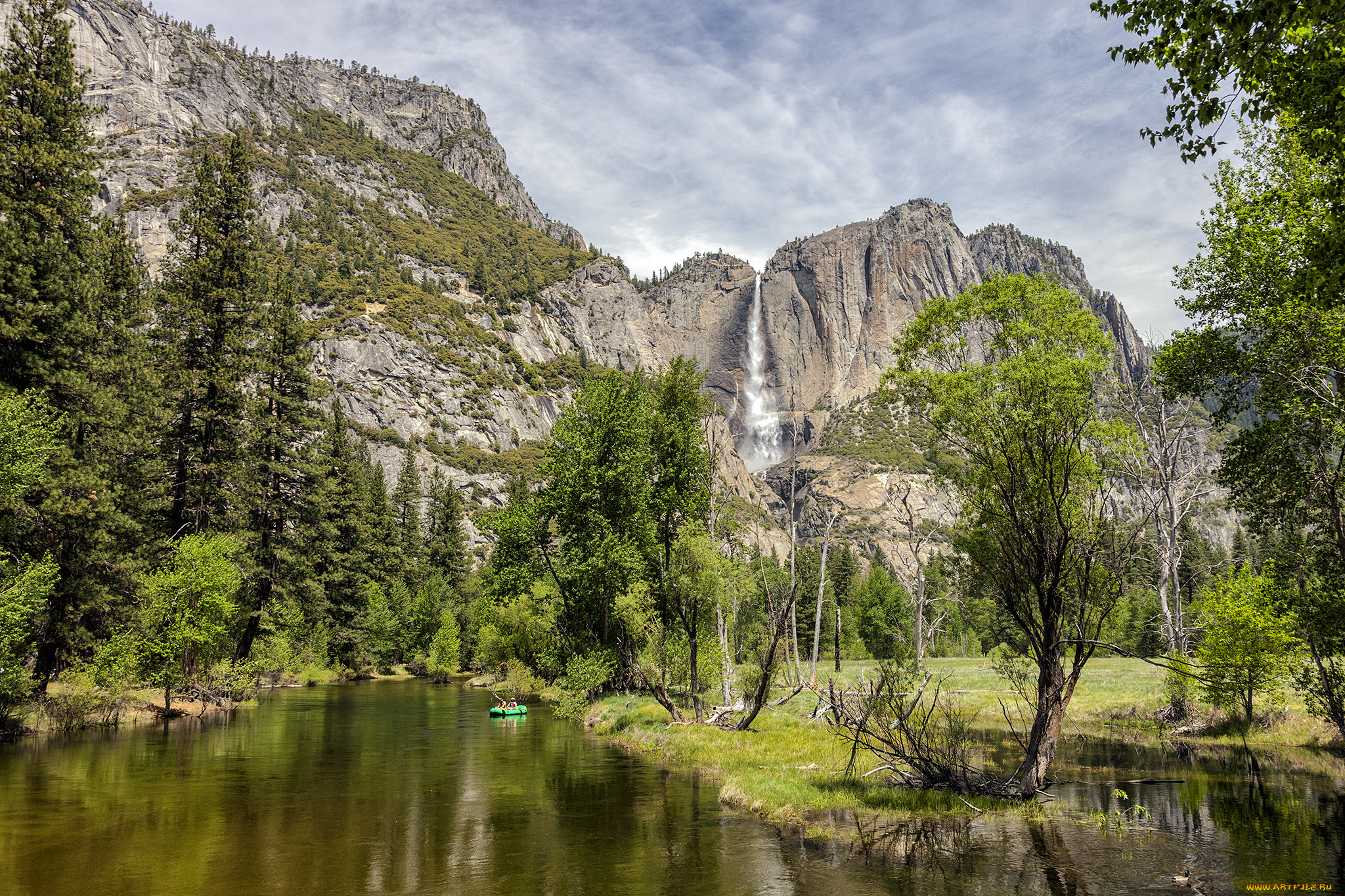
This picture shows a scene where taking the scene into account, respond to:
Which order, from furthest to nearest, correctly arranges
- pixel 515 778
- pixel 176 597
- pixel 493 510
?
pixel 493 510, pixel 176 597, pixel 515 778

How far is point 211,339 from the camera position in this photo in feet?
147

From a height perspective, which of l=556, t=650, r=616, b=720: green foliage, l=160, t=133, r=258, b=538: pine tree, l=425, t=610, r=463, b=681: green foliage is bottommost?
l=425, t=610, r=463, b=681: green foliage

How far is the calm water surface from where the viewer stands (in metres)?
12.9

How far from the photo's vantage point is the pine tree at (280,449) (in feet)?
166

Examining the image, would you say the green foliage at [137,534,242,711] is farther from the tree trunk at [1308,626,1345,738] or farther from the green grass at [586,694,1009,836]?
the tree trunk at [1308,626,1345,738]

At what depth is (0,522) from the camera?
1081 inches

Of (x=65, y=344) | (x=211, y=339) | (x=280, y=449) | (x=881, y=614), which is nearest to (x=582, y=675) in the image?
→ (x=65, y=344)

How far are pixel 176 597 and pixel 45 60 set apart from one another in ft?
88.2

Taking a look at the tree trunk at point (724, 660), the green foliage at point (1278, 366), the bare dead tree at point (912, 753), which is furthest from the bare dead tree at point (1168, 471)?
the tree trunk at point (724, 660)

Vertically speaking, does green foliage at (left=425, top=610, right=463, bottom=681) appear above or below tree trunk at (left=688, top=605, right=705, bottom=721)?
below

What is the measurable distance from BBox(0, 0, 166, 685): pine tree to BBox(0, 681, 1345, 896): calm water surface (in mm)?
9011

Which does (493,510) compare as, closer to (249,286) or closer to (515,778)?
(515,778)

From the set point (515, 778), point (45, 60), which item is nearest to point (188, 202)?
point (45, 60)

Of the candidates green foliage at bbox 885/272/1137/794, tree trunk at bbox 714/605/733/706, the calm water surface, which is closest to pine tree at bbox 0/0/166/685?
the calm water surface
